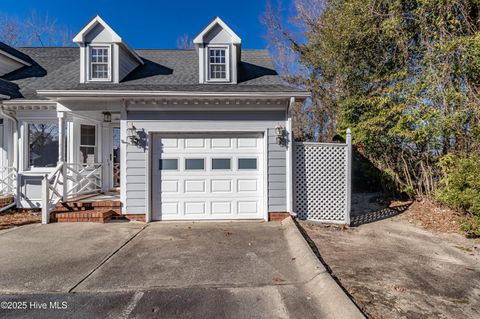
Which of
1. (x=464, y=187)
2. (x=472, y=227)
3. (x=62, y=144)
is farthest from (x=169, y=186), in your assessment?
(x=464, y=187)

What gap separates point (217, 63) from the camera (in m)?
7.14

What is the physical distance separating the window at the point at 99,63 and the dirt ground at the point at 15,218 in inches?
166

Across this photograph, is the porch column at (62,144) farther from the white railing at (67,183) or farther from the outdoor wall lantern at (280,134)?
the outdoor wall lantern at (280,134)

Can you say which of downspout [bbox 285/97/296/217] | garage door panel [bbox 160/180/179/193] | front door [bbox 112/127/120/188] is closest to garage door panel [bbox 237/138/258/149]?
downspout [bbox 285/97/296/217]

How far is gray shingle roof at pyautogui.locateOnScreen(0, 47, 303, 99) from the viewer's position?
647 cm

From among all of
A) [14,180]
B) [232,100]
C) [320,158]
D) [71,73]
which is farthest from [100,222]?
[320,158]

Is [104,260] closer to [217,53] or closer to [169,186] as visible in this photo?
[169,186]

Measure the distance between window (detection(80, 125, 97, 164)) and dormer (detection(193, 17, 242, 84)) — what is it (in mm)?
4182

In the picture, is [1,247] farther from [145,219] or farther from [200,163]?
[200,163]

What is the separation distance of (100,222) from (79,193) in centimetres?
189

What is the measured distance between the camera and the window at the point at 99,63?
6984mm

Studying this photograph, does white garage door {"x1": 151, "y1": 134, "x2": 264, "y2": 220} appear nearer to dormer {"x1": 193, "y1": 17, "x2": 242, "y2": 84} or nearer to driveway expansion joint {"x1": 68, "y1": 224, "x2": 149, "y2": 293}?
driveway expansion joint {"x1": 68, "y1": 224, "x2": 149, "y2": 293}

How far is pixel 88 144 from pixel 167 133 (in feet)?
11.4

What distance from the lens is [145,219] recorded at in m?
6.19
